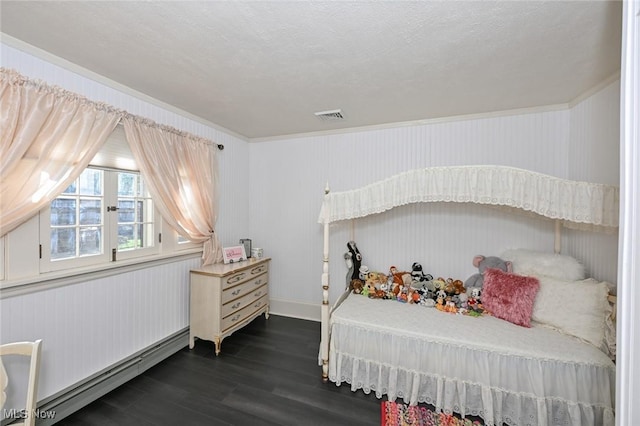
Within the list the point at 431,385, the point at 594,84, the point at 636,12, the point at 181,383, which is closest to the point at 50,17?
the point at 181,383

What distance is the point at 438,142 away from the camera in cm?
295

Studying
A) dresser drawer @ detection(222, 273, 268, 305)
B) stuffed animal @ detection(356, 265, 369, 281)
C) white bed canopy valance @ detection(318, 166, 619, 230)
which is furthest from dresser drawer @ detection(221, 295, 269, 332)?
white bed canopy valance @ detection(318, 166, 619, 230)

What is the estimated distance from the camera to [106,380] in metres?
2.08

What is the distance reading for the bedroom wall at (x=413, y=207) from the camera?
8.07 feet

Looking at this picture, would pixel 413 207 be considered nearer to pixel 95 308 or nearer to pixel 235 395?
pixel 235 395

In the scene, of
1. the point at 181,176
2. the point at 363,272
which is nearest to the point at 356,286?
the point at 363,272

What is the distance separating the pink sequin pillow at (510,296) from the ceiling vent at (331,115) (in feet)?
7.13

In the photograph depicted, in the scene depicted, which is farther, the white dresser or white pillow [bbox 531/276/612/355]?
the white dresser

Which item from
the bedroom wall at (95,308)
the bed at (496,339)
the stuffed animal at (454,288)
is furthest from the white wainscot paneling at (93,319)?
the stuffed animal at (454,288)

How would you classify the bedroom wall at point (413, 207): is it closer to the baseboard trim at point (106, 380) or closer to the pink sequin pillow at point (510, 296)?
the pink sequin pillow at point (510, 296)

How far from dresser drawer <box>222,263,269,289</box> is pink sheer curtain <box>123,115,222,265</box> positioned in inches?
16.4

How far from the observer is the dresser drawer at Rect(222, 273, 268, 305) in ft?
8.85

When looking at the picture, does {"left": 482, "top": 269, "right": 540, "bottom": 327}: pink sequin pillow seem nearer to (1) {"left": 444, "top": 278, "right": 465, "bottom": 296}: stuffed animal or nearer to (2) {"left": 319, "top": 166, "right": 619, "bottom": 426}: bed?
(2) {"left": 319, "top": 166, "right": 619, "bottom": 426}: bed

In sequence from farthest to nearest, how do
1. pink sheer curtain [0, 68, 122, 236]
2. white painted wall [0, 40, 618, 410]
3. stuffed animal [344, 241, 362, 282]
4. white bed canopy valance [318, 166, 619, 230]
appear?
stuffed animal [344, 241, 362, 282]
white painted wall [0, 40, 618, 410]
white bed canopy valance [318, 166, 619, 230]
pink sheer curtain [0, 68, 122, 236]
